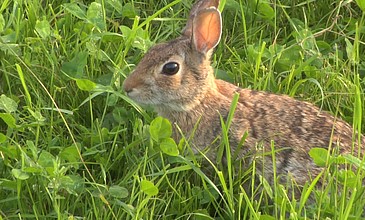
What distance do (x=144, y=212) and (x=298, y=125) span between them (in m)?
1.08

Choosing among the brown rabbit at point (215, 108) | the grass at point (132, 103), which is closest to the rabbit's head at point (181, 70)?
the brown rabbit at point (215, 108)

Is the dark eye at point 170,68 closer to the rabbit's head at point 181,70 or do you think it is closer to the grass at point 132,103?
the rabbit's head at point 181,70

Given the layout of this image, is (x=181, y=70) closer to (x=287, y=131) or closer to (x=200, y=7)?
(x=200, y=7)

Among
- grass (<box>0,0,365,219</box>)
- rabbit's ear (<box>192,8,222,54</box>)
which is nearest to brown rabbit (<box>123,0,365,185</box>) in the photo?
rabbit's ear (<box>192,8,222,54</box>)

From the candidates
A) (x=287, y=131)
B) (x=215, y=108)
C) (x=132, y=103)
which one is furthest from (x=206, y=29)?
(x=287, y=131)

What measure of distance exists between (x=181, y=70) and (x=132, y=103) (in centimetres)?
32

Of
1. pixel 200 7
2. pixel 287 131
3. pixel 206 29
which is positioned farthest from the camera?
pixel 200 7

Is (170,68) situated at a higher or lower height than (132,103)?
higher

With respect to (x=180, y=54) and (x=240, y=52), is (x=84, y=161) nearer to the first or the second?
(x=180, y=54)

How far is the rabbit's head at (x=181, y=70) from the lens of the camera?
4953 mm

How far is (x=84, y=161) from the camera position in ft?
15.4

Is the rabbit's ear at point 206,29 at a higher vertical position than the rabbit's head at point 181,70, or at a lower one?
higher

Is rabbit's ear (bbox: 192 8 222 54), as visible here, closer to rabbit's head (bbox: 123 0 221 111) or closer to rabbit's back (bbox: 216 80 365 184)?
rabbit's head (bbox: 123 0 221 111)

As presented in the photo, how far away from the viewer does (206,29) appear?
16.6 ft
